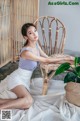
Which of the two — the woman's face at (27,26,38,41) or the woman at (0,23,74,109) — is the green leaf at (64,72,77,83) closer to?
the woman at (0,23,74,109)

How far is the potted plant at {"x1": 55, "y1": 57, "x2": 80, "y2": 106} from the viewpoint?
2.04 metres

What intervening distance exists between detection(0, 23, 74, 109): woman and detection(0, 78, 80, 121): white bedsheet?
84 millimetres

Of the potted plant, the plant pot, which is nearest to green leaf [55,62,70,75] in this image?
the potted plant

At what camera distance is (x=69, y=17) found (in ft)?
14.0

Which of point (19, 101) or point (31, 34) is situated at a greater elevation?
point (31, 34)

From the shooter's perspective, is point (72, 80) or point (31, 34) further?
point (31, 34)

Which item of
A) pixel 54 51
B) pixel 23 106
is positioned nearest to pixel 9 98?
pixel 23 106

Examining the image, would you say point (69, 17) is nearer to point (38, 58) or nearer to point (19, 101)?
point (38, 58)

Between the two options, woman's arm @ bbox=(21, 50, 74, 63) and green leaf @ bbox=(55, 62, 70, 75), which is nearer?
Result: green leaf @ bbox=(55, 62, 70, 75)

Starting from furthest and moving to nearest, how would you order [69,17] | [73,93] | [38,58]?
[69,17], [38,58], [73,93]

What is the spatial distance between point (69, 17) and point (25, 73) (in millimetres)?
2303

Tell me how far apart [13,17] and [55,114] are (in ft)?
6.54

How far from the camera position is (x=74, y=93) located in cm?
204

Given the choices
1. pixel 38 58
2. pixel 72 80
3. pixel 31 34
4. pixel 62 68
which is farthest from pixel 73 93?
pixel 31 34
